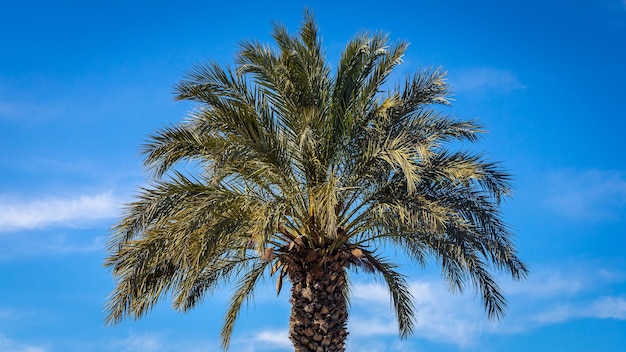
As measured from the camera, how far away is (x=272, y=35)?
14.6 metres

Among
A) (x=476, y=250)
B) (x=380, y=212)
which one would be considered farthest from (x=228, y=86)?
(x=476, y=250)

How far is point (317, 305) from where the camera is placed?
13.8 m

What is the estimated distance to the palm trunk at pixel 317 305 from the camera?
45.1 ft

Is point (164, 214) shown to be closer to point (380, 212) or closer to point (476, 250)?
point (380, 212)

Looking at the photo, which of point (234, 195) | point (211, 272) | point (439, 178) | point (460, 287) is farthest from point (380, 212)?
point (211, 272)

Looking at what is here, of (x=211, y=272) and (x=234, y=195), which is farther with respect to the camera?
(x=211, y=272)

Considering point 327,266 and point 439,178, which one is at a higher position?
point 439,178

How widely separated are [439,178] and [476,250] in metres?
1.88

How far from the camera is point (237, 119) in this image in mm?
13062

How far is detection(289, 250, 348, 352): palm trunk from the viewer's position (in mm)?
13742

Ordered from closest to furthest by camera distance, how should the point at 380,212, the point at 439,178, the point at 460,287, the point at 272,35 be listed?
the point at 380,212, the point at 439,178, the point at 272,35, the point at 460,287

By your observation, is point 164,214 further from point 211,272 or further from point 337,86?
point 337,86

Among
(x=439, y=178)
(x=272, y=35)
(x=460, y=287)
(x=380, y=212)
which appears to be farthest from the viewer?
(x=460, y=287)

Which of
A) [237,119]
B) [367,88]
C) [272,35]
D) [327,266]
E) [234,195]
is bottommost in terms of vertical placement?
[327,266]
